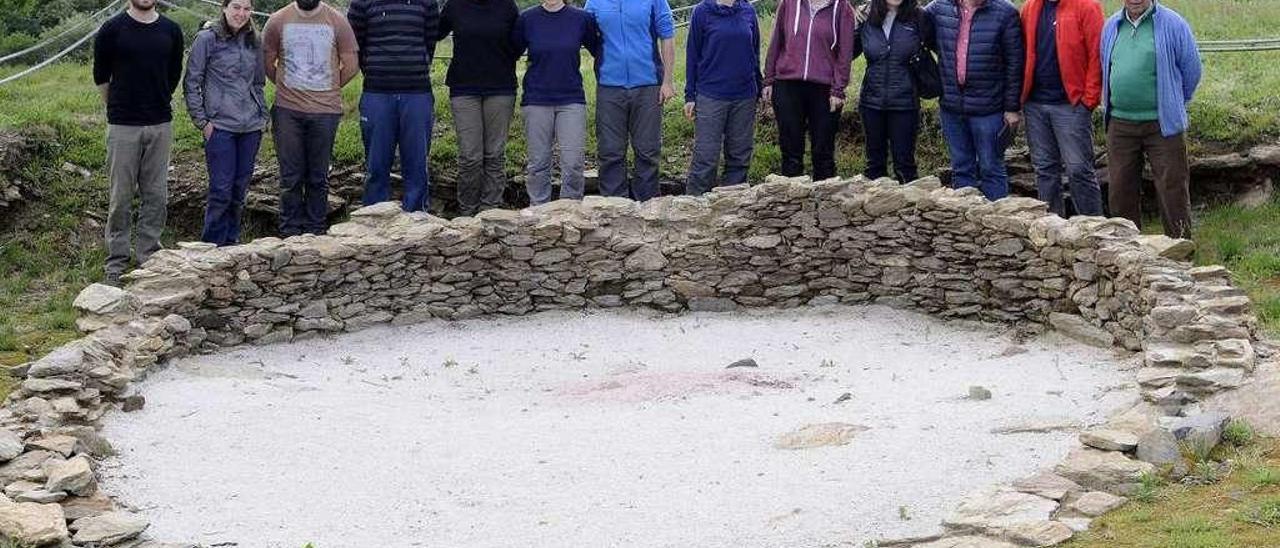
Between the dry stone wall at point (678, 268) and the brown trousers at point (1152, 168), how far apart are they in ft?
3.10

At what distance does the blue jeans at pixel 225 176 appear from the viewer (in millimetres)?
14477

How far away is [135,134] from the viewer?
14.3m

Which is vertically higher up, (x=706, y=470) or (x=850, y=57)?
(x=850, y=57)

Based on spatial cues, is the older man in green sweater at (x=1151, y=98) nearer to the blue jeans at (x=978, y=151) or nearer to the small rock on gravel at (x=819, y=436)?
the blue jeans at (x=978, y=151)

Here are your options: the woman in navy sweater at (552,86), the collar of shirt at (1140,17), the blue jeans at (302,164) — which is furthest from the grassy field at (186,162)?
the collar of shirt at (1140,17)

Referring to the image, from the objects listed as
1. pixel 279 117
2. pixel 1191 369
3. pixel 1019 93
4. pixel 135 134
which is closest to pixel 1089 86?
pixel 1019 93

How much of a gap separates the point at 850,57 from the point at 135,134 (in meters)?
6.19

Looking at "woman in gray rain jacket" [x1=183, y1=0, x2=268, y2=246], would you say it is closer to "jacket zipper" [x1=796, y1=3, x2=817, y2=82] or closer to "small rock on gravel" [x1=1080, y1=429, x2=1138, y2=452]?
"jacket zipper" [x1=796, y1=3, x2=817, y2=82]

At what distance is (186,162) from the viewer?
17.1m

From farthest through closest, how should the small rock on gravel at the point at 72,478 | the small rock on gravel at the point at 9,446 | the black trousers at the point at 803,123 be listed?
the black trousers at the point at 803,123, the small rock on gravel at the point at 9,446, the small rock on gravel at the point at 72,478

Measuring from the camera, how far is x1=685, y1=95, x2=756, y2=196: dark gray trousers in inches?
593

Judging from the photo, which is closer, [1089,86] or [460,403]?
[460,403]

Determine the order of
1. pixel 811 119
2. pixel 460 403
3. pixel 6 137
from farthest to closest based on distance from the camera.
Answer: pixel 6 137, pixel 811 119, pixel 460 403

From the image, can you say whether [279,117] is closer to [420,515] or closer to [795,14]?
[795,14]
